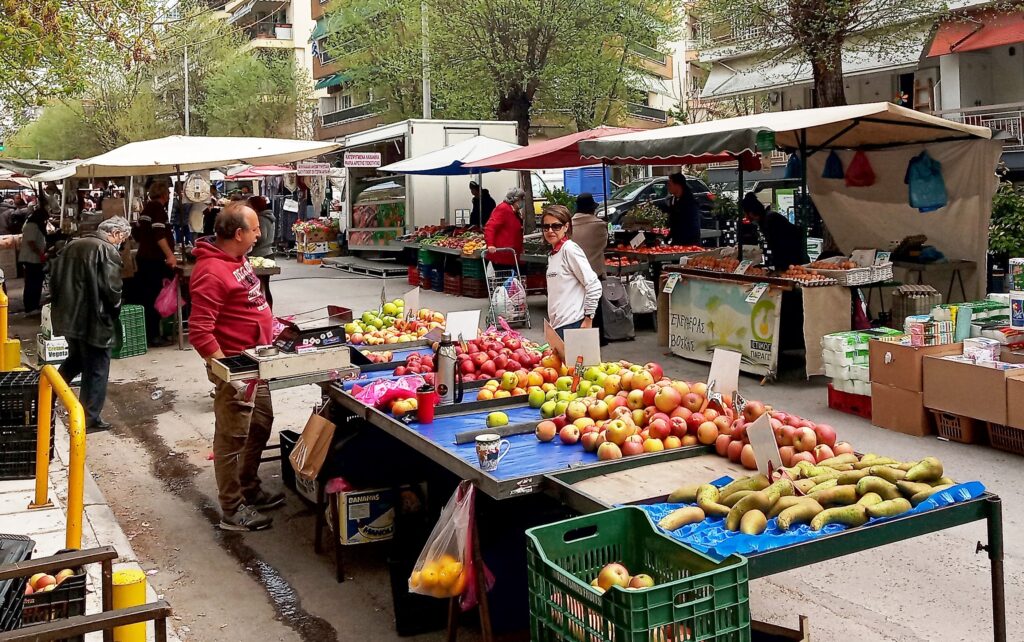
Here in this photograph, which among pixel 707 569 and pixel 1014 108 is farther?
pixel 1014 108

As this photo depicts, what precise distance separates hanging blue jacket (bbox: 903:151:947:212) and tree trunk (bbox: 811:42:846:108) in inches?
227

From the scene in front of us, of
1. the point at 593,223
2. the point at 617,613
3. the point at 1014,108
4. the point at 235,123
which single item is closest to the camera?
the point at 617,613

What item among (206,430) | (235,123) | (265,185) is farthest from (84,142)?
(206,430)

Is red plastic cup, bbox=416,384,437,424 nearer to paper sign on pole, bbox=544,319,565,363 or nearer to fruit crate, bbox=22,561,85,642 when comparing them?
paper sign on pole, bbox=544,319,565,363

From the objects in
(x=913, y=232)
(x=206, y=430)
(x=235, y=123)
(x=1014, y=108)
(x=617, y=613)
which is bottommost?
(x=206, y=430)

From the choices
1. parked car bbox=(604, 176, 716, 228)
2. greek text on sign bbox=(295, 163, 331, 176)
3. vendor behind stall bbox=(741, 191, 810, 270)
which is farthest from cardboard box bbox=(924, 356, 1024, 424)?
greek text on sign bbox=(295, 163, 331, 176)

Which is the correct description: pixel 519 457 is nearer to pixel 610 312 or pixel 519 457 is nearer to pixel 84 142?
pixel 610 312

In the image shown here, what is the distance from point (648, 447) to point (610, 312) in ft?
26.7

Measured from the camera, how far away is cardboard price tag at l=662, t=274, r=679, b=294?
36.7ft

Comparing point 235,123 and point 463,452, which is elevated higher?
point 235,123

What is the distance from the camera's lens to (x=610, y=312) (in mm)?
12445

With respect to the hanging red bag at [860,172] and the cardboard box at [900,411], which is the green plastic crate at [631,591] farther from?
the hanging red bag at [860,172]

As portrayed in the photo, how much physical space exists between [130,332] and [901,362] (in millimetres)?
9681

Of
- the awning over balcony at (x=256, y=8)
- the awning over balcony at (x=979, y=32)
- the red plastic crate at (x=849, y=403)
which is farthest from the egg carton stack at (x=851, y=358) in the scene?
the awning over balcony at (x=256, y=8)
